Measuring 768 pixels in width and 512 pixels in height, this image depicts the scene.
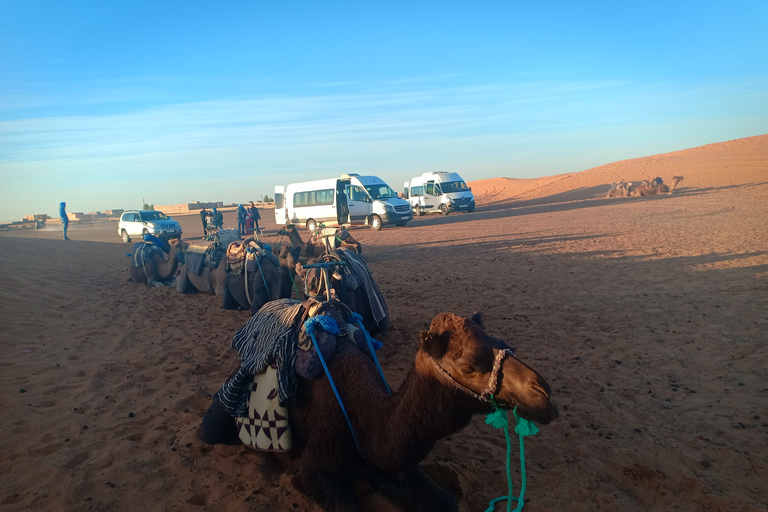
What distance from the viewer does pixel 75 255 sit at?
1769 cm

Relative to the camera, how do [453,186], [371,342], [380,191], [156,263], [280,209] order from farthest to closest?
[453,186] → [280,209] → [380,191] → [156,263] → [371,342]

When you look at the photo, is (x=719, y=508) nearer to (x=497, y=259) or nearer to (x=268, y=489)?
(x=268, y=489)

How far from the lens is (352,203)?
84.7 ft

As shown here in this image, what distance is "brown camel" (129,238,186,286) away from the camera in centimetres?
1223

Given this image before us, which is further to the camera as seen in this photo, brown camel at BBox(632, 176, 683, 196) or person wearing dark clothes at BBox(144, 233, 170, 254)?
brown camel at BBox(632, 176, 683, 196)

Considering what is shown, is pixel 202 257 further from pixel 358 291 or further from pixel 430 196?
pixel 430 196

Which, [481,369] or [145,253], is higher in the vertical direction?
[145,253]

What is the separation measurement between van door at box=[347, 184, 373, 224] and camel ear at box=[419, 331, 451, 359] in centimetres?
2331

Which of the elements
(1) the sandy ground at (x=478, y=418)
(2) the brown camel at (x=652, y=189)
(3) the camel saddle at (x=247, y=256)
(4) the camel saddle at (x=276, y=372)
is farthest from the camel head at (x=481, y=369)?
(2) the brown camel at (x=652, y=189)

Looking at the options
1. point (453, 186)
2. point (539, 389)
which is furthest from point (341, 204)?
point (539, 389)

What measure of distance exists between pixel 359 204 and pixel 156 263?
569 inches

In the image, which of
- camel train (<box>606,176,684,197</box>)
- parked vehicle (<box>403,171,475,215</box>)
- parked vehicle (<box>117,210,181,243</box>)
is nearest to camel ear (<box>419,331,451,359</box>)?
parked vehicle (<box>117,210,181,243</box>)

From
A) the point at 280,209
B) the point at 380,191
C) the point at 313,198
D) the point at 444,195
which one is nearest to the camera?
the point at 380,191

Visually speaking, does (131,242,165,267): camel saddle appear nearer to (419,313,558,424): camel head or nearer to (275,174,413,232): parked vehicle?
(419,313,558,424): camel head
